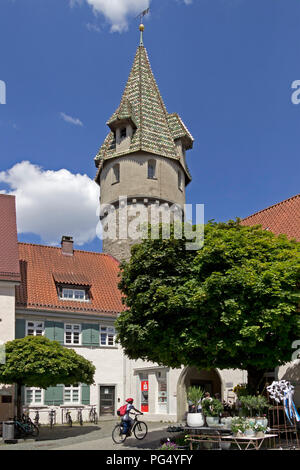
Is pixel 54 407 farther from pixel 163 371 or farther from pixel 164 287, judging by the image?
pixel 164 287

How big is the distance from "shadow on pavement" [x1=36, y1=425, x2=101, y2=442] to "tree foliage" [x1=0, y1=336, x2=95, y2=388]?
2421 mm

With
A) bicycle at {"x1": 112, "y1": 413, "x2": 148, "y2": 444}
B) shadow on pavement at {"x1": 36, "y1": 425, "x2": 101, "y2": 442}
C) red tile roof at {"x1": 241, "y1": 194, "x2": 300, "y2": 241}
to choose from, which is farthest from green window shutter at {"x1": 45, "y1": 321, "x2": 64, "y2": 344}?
bicycle at {"x1": 112, "y1": 413, "x2": 148, "y2": 444}

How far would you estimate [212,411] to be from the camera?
15523mm

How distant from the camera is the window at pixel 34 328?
102ft

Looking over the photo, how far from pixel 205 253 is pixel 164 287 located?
5.81 ft

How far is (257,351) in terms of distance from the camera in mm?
17141

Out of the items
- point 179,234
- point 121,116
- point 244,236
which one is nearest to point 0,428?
point 179,234

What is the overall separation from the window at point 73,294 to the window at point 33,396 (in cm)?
584

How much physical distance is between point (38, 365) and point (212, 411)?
9032 mm

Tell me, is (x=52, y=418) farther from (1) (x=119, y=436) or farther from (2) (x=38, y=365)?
(1) (x=119, y=436)

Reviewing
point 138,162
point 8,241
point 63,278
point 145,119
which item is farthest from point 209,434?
point 145,119

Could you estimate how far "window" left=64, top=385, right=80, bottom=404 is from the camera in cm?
3144

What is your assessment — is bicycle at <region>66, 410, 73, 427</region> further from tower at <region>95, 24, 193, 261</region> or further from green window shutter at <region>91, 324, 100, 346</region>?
tower at <region>95, 24, 193, 261</region>

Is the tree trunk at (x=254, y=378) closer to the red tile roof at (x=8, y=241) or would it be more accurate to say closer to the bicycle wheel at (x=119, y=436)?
the bicycle wheel at (x=119, y=436)
